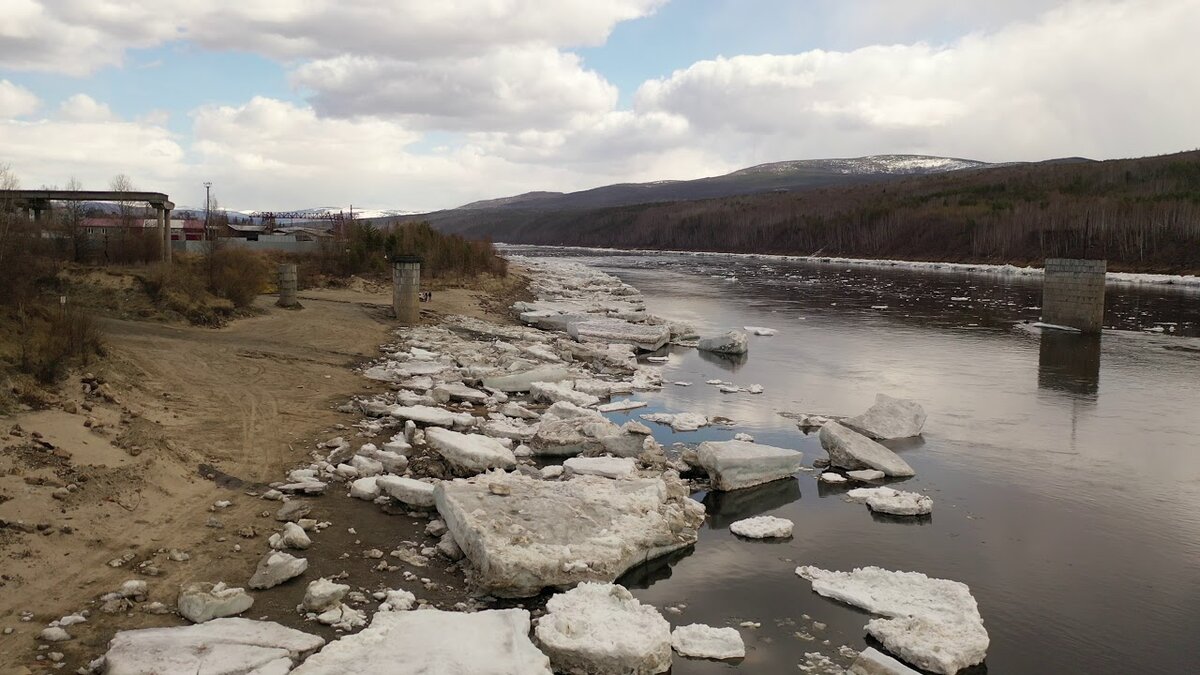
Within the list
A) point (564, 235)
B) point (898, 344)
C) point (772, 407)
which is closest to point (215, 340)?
point (772, 407)

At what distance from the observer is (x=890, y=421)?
1298 centimetres

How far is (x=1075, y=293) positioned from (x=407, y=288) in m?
20.8

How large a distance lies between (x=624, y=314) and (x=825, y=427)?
15250 mm

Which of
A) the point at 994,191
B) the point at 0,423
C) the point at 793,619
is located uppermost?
the point at 994,191

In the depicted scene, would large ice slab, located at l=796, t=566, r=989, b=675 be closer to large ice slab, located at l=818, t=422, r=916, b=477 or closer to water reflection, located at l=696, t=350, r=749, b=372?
large ice slab, located at l=818, t=422, r=916, b=477

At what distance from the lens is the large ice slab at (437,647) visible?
5.36m

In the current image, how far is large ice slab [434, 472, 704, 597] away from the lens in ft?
22.9

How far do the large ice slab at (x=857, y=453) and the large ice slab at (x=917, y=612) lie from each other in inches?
139

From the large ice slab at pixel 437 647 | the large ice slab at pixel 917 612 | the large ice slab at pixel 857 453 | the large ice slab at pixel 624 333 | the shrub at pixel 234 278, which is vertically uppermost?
the shrub at pixel 234 278

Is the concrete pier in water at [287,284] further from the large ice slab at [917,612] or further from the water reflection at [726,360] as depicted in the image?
the large ice slab at [917,612]

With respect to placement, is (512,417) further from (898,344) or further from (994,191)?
(994,191)

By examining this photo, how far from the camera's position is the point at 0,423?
27.5 feet

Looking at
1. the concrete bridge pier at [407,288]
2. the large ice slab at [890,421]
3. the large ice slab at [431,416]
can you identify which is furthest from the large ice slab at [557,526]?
the concrete bridge pier at [407,288]

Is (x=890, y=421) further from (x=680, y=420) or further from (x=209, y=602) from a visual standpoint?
(x=209, y=602)
